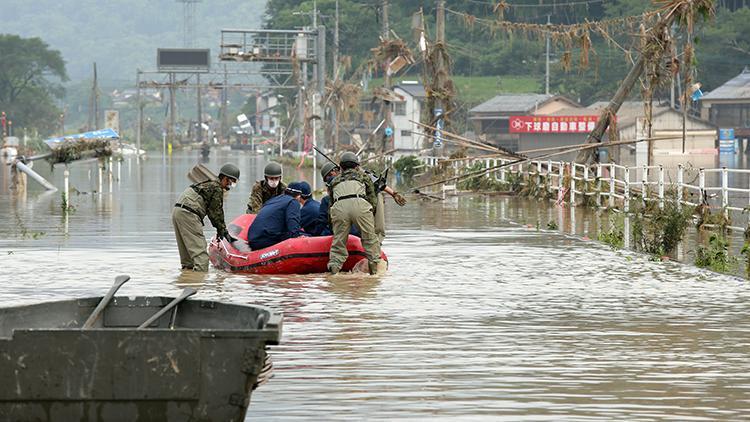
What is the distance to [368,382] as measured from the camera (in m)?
10.7

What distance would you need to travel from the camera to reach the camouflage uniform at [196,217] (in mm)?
18391

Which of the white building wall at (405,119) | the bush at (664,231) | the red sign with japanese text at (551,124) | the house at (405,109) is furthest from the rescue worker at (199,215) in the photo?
the white building wall at (405,119)

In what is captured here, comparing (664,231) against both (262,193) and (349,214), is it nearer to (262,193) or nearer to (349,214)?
(262,193)

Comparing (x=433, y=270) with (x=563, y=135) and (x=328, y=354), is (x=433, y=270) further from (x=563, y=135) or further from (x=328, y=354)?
(x=563, y=135)

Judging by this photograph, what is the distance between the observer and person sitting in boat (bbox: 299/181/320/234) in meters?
19.4

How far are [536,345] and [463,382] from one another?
6.48 ft

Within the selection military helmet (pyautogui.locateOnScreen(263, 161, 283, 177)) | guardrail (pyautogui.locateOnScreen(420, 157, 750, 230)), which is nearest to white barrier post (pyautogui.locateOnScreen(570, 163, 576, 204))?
guardrail (pyautogui.locateOnScreen(420, 157, 750, 230))

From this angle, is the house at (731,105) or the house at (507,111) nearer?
the house at (731,105)

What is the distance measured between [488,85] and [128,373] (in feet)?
427

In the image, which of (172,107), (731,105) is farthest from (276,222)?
(172,107)

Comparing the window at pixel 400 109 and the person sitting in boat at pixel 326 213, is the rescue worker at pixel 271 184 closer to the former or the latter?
the person sitting in boat at pixel 326 213

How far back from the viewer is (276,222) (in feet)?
61.0

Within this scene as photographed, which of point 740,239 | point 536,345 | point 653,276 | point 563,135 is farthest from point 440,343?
point 563,135

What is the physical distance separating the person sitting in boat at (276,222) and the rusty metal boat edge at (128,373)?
32.7 feet
